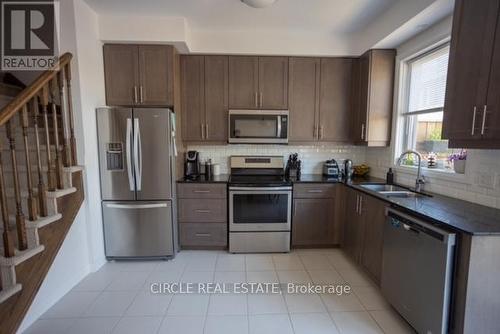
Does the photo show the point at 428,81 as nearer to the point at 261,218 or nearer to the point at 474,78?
the point at 474,78

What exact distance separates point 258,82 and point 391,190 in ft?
6.82

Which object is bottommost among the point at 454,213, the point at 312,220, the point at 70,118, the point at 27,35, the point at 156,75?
the point at 312,220

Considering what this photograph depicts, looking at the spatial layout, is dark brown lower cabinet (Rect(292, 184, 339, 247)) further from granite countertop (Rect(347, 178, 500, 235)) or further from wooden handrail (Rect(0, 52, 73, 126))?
wooden handrail (Rect(0, 52, 73, 126))

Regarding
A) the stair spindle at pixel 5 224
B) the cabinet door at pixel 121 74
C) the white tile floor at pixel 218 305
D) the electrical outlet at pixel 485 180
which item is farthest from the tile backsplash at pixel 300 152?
the stair spindle at pixel 5 224

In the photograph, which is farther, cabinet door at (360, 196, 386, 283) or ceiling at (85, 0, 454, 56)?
ceiling at (85, 0, 454, 56)

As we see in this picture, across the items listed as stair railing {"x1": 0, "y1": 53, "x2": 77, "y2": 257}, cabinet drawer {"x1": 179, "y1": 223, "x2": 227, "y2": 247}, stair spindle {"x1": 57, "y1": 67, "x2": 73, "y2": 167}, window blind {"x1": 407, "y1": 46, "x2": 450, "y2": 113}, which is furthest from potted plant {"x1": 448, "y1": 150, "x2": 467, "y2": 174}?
stair spindle {"x1": 57, "y1": 67, "x2": 73, "y2": 167}

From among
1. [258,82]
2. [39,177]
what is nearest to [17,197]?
[39,177]

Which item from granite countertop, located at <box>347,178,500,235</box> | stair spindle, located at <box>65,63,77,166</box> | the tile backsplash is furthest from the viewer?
the tile backsplash

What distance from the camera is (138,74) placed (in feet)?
9.14

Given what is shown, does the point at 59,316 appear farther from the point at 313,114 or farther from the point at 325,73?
the point at 325,73

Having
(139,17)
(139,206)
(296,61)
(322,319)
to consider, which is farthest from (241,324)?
(139,17)

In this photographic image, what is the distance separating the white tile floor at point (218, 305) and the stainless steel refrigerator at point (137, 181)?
27cm

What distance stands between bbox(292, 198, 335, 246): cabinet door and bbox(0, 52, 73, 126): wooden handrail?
2629 mm

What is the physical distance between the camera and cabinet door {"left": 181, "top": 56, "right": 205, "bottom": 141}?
3.06m
